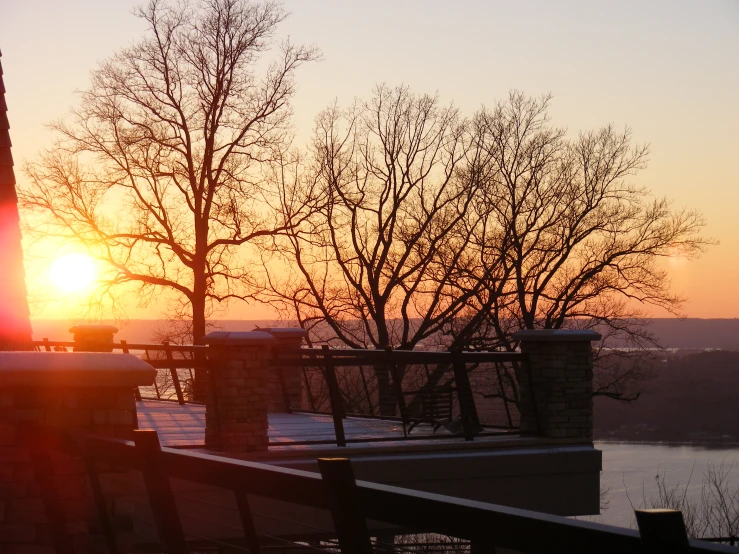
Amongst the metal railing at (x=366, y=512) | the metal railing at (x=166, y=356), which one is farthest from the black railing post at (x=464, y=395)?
the metal railing at (x=366, y=512)

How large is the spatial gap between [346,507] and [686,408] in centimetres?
6648

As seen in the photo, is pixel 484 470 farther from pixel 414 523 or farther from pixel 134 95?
pixel 134 95

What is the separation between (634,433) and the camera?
64688mm

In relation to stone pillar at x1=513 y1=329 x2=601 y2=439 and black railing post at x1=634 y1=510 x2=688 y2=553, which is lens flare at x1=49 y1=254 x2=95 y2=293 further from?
black railing post at x1=634 y1=510 x2=688 y2=553

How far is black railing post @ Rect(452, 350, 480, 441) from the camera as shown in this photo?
1198 cm

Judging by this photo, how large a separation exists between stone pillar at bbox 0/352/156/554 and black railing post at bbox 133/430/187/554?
1180mm

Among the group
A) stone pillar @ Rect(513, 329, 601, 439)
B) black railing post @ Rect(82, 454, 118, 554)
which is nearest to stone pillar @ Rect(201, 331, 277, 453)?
stone pillar @ Rect(513, 329, 601, 439)

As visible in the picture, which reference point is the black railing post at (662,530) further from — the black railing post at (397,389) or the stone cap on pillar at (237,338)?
the black railing post at (397,389)

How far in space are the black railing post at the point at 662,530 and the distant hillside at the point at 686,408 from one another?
2471 inches

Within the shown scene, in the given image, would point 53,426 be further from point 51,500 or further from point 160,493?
point 160,493

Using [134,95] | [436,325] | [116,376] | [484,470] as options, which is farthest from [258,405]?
[436,325]

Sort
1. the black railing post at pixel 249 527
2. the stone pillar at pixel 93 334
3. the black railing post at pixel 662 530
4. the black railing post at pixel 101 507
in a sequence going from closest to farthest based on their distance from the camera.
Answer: the black railing post at pixel 662 530
the black railing post at pixel 249 527
the black railing post at pixel 101 507
the stone pillar at pixel 93 334

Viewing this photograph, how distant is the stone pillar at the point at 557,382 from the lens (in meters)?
12.5

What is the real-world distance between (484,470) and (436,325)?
72.2 ft
